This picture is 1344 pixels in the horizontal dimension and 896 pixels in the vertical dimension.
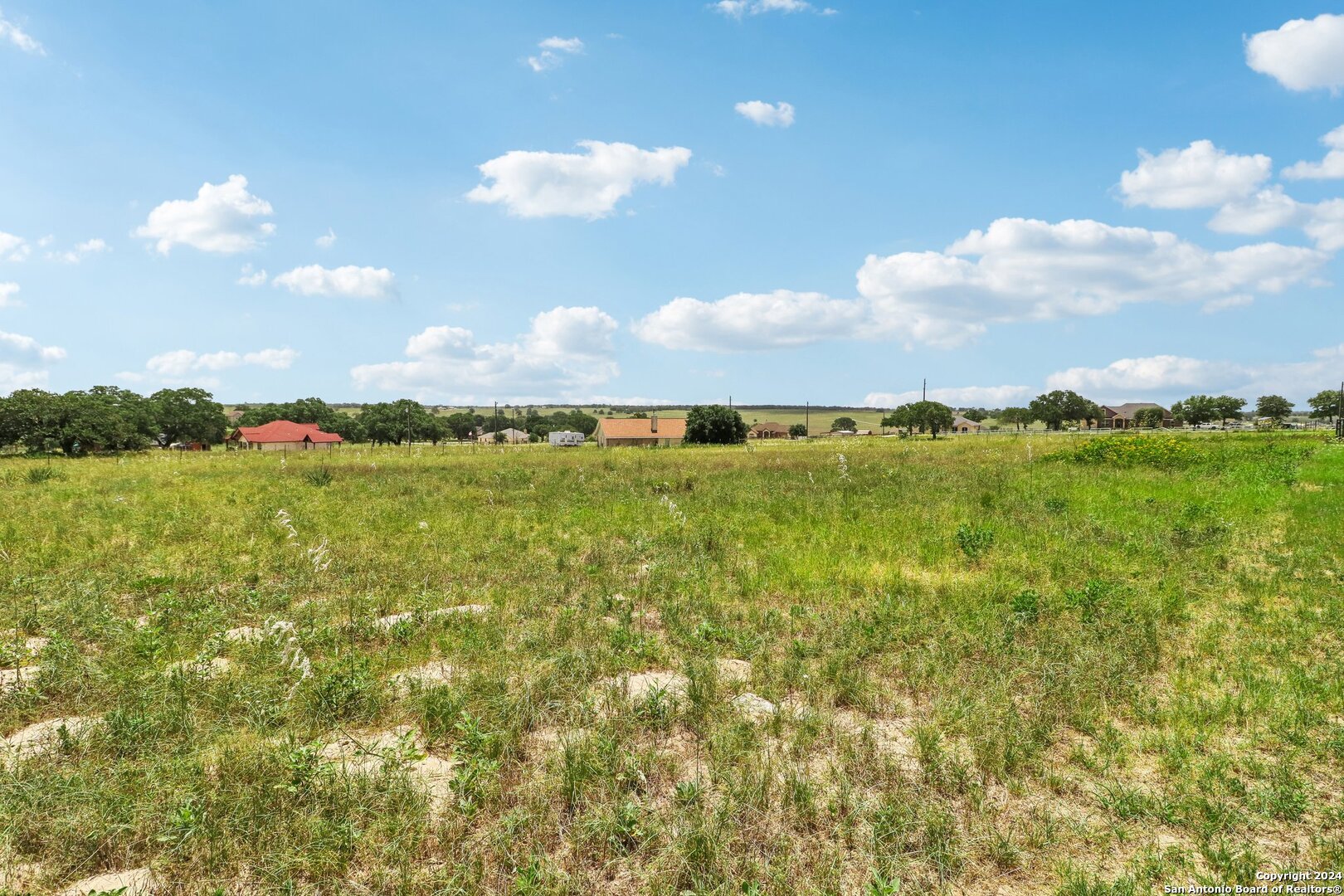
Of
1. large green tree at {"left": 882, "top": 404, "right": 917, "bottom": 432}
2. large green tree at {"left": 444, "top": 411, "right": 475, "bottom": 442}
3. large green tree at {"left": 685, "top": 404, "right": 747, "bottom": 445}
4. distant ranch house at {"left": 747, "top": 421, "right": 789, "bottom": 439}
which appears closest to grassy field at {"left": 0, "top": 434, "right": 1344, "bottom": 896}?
large green tree at {"left": 685, "top": 404, "right": 747, "bottom": 445}

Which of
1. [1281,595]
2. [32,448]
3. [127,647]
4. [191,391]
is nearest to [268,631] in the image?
[127,647]

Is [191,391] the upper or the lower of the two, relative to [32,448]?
upper

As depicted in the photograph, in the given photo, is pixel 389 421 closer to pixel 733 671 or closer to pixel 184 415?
pixel 184 415

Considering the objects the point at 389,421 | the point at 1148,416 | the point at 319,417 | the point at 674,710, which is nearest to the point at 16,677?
the point at 674,710

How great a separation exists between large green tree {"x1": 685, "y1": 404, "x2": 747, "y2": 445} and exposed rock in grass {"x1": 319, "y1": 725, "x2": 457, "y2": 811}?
92596mm

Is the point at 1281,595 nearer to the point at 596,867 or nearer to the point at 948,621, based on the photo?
the point at 948,621

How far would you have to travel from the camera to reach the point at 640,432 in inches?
4099

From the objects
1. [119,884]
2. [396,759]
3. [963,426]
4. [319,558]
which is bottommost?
[119,884]

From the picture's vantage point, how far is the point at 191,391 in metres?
106

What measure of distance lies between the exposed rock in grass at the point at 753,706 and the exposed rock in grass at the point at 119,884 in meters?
4.08

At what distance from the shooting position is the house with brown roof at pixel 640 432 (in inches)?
4018

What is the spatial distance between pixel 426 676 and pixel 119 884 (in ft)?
9.07

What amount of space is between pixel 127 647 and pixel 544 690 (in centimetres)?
488

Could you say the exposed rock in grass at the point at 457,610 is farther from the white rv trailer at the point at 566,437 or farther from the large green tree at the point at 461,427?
the large green tree at the point at 461,427
